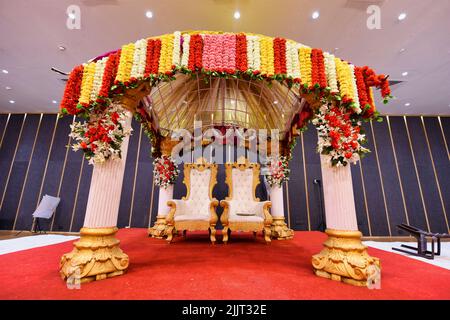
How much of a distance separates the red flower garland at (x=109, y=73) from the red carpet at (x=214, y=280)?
1.71m

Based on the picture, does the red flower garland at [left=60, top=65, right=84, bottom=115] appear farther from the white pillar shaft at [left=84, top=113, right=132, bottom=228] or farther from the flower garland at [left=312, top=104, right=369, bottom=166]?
the flower garland at [left=312, top=104, right=369, bottom=166]

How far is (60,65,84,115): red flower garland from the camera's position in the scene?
206 cm

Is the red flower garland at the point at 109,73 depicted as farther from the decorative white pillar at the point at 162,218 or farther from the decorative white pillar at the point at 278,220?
the decorative white pillar at the point at 278,220

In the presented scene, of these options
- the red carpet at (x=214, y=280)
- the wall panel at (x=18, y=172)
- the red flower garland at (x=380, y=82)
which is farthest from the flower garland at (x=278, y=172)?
the wall panel at (x=18, y=172)

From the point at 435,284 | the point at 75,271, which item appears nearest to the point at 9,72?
the point at 75,271

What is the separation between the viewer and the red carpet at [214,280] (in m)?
1.51

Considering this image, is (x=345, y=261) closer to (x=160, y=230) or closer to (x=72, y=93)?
(x=72, y=93)

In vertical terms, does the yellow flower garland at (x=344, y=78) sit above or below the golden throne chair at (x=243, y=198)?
above

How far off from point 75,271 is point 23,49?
5.63 metres

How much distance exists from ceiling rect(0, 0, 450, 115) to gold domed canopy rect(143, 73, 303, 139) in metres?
1.36

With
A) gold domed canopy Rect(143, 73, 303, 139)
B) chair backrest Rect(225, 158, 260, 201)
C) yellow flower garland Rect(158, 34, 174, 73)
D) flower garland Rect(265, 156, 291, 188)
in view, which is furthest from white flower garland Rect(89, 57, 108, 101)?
flower garland Rect(265, 156, 291, 188)

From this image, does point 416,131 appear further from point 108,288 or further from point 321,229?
point 108,288

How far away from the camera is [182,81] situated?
147 inches

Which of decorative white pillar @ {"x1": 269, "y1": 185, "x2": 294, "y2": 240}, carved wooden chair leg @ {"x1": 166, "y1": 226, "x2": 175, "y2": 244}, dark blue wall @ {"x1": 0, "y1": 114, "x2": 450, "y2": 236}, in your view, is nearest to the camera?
carved wooden chair leg @ {"x1": 166, "y1": 226, "x2": 175, "y2": 244}
